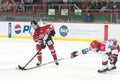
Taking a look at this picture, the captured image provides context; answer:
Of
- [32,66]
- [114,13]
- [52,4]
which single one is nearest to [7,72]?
[32,66]

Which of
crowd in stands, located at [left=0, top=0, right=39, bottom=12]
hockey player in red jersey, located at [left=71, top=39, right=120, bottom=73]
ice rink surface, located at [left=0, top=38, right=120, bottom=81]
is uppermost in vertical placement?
crowd in stands, located at [left=0, top=0, right=39, bottom=12]

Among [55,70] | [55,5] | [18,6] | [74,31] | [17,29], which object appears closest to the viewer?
[55,70]

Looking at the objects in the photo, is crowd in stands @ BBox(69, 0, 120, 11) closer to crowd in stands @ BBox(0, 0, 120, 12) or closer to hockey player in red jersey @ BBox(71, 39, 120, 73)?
crowd in stands @ BBox(0, 0, 120, 12)

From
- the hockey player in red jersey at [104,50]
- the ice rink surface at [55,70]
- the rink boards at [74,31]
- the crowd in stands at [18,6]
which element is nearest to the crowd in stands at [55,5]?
the crowd in stands at [18,6]

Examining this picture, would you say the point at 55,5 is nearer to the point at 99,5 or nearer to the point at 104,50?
the point at 99,5

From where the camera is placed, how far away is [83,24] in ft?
47.3

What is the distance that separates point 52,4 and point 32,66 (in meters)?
8.82

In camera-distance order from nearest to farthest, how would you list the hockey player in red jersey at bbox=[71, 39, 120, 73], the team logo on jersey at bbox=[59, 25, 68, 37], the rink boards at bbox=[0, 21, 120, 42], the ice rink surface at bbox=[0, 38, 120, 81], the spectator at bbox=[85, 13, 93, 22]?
the ice rink surface at bbox=[0, 38, 120, 81]
the hockey player in red jersey at bbox=[71, 39, 120, 73]
the rink boards at bbox=[0, 21, 120, 42]
the team logo on jersey at bbox=[59, 25, 68, 37]
the spectator at bbox=[85, 13, 93, 22]

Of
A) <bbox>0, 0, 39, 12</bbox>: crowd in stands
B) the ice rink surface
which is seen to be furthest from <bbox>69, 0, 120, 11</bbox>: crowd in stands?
the ice rink surface

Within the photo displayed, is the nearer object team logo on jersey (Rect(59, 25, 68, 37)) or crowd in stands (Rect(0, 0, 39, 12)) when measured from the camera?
team logo on jersey (Rect(59, 25, 68, 37))

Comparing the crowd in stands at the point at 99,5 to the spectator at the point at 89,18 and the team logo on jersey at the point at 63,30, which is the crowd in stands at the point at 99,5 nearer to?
the spectator at the point at 89,18

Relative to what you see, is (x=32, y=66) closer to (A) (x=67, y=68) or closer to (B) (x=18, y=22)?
(A) (x=67, y=68)

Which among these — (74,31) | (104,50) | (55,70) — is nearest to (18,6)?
(74,31)

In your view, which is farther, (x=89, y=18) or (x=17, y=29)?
(x=17, y=29)
